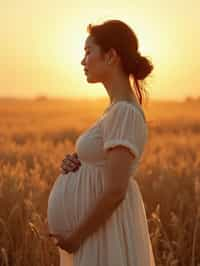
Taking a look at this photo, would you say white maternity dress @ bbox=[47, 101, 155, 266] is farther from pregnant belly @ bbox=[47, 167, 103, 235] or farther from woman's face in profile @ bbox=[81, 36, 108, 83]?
woman's face in profile @ bbox=[81, 36, 108, 83]

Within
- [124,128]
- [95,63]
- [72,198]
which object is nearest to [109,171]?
[124,128]

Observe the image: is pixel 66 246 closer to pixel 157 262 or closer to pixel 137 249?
pixel 137 249

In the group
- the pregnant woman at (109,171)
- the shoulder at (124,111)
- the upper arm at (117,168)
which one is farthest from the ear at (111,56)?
the upper arm at (117,168)

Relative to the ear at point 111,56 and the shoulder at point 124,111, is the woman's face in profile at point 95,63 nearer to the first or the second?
the ear at point 111,56

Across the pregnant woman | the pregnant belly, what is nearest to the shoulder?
the pregnant woman

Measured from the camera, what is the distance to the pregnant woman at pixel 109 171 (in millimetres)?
2387

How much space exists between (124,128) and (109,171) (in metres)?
0.15

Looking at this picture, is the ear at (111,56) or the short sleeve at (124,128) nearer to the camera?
the short sleeve at (124,128)

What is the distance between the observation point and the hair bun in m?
2.51

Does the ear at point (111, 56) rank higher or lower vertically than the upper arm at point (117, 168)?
higher

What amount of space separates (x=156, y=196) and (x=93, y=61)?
2725 mm

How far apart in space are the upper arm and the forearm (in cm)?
3

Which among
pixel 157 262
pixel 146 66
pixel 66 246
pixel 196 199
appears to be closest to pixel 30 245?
pixel 157 262

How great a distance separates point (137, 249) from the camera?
101 inches
